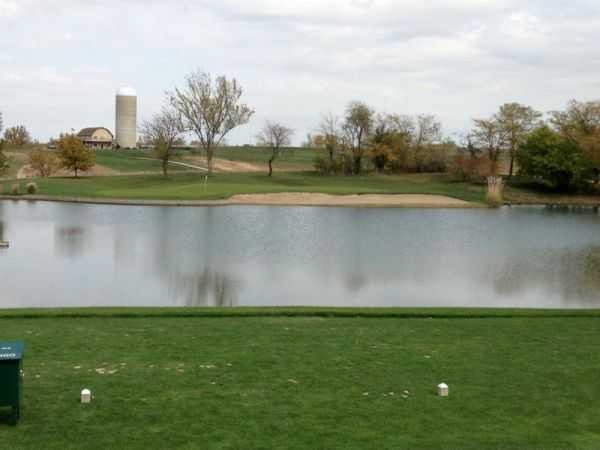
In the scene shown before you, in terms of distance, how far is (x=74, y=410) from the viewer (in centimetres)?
720

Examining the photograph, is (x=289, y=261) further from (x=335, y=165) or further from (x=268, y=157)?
(x=268, y=157)

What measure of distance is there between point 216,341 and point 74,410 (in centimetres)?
356

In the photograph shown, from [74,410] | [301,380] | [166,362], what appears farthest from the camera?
[166,362]

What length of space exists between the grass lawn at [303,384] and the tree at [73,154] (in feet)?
197

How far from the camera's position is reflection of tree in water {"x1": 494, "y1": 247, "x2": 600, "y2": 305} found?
1869 centimetres

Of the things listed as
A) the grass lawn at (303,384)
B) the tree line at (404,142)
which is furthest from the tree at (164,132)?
the grass lawn at (303,384)

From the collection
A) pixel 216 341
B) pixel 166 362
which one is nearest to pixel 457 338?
pixel 216 341

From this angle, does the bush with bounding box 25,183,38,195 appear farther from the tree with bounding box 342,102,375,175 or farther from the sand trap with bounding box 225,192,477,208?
the tree with bounding box 342,102,375,175

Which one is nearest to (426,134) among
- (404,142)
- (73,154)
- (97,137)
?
(404,142)

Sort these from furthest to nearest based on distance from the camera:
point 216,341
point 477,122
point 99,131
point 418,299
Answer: point 99,131 < point 477,122 < point 418,299 < point 216,341

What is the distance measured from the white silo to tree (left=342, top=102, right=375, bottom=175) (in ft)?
206

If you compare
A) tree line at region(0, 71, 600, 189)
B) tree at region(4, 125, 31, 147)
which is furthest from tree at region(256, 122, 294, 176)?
tree at region(4, 125, 31, 147)

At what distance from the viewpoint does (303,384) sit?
8.30m

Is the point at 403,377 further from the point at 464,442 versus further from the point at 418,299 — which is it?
the point at 418,299
